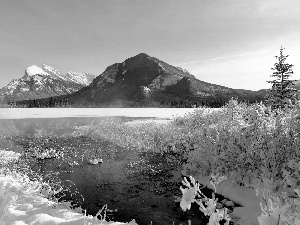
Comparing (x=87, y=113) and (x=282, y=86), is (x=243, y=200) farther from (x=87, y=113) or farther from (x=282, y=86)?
(x=87, y=113)

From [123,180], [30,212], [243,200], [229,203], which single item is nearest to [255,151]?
[243,200]

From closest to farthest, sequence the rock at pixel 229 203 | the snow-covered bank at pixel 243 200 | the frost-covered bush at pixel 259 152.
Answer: the snow-covered bank at pixel 243 200 → the rock at pixel 229 203 → the frost-covered bush at pixel 259 152

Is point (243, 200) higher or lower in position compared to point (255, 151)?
lower

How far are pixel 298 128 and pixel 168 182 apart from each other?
678 cm

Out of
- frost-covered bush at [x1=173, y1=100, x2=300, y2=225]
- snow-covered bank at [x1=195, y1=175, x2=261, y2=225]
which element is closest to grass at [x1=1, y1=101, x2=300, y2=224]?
frost-covered bush at [x1=173, y1=100, x2=300, y2=225]

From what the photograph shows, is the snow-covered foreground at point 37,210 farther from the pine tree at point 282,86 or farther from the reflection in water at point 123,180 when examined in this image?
the pine tree at point 282,86

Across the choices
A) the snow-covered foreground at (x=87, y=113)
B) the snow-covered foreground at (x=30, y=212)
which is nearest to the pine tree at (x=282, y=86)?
the snow-covered foreground at (x=87, y=113)

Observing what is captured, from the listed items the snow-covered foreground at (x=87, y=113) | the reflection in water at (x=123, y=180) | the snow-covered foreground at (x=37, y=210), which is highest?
the snow-covered foreground at (x=87, y=113)

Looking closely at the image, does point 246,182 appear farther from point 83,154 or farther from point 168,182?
point 83,154

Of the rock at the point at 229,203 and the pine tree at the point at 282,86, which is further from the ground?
the pine tree at the point at 282,86

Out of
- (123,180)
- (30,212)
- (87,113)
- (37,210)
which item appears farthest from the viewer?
(87,113)

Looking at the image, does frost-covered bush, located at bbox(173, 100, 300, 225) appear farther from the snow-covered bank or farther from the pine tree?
the pine tree

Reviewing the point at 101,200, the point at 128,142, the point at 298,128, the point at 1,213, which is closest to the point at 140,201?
the point at 101,200

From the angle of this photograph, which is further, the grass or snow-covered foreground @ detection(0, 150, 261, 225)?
the grass
